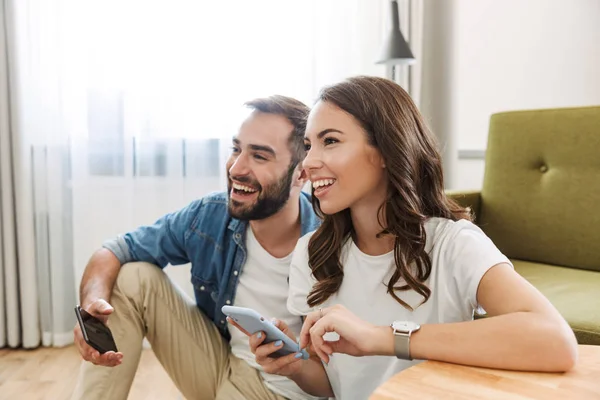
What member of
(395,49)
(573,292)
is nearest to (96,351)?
(573,292)

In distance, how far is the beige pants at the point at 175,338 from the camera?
1.43 meters

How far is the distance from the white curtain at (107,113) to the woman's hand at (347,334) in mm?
1806

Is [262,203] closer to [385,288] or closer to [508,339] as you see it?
[385,288]

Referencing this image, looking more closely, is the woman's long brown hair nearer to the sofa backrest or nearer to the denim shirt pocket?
the denim shirt pocket

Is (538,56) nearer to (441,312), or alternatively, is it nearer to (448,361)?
(441,312)

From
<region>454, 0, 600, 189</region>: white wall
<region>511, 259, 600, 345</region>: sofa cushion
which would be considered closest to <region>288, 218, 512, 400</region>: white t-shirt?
<region>511, 259, 600, 345</region>: sofa cushion

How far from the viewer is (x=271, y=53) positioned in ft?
8.60

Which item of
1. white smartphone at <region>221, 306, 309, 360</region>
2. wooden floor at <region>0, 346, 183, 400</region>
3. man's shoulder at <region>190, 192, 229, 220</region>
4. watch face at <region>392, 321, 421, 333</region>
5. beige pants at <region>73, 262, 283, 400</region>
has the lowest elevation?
wooden floor at <region>0, 346, 183, 400</region>

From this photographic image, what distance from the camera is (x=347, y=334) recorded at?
86 cm

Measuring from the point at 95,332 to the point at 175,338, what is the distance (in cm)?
31

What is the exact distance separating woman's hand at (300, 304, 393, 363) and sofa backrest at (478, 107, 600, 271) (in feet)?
4.39

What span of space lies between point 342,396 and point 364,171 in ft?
1.44

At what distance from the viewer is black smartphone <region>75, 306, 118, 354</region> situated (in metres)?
1.19

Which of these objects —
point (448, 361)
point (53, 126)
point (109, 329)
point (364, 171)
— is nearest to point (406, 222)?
point (364, 171)
